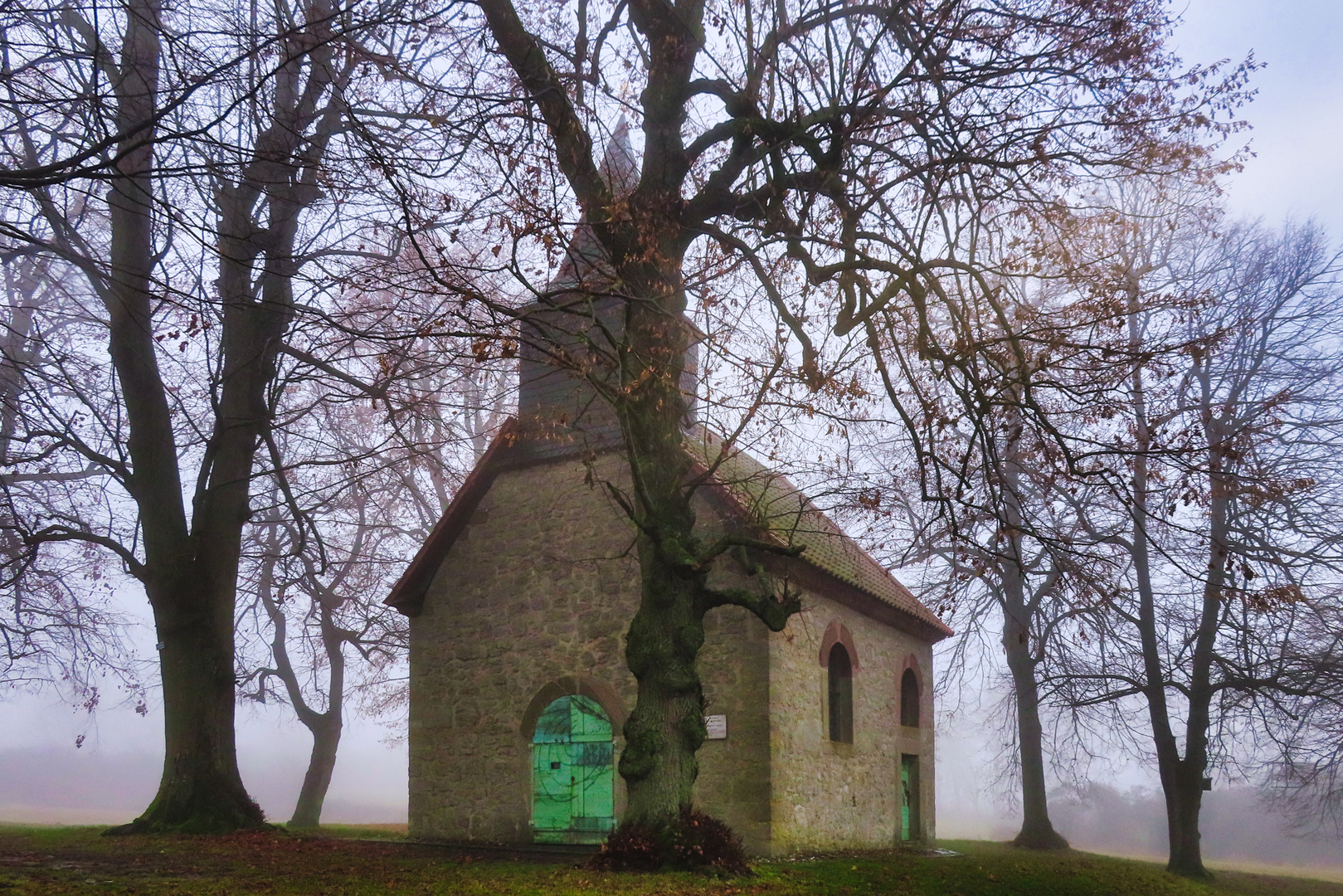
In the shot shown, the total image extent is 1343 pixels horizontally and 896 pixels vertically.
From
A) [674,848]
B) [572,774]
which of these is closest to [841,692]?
[572,774]

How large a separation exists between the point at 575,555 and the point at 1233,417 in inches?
485

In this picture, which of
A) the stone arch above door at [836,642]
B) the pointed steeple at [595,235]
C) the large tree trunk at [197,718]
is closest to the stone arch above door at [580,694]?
the stone arch above door at [836,642]

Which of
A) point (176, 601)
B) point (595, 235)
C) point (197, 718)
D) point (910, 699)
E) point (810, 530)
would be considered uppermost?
point (595, 235)

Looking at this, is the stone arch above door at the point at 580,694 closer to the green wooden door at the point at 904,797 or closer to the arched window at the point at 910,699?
the green wooden door at the point at 904,797

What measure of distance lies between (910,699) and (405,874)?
11775 millimetres

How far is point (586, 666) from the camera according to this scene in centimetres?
1467

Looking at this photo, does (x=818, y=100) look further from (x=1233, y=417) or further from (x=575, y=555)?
(x=1233, y=417)

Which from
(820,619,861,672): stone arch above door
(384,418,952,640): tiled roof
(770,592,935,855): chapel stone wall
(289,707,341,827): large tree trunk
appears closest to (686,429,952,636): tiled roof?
(384,418,952,640): tiled roof

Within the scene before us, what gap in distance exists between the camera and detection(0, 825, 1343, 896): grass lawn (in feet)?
26.9

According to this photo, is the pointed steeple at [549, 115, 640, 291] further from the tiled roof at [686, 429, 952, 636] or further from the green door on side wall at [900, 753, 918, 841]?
the green door on side wall at [900, 753, 918, 841]

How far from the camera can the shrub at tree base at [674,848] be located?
9156 mm

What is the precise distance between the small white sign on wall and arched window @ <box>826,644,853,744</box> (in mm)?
3151

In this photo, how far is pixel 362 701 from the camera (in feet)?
93.1

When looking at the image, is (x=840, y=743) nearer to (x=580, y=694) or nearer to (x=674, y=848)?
(x=580, y=694)
